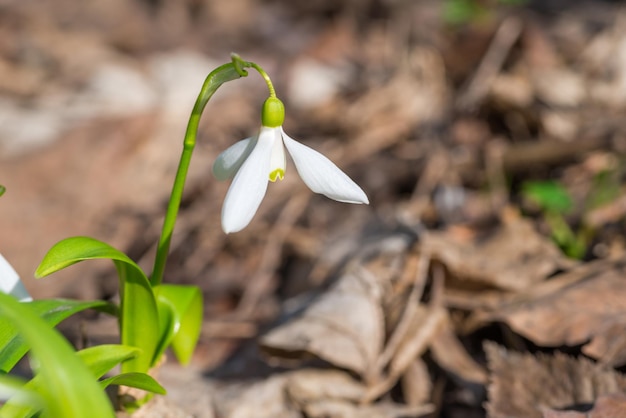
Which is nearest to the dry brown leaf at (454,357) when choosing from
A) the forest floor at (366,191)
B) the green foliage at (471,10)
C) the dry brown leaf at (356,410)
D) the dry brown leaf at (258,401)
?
the forest floor at (366,191)

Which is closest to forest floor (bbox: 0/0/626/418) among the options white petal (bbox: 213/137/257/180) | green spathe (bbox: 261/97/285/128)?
white petal (bbox: 213/137/257/180)

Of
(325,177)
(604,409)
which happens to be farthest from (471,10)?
(325,177)

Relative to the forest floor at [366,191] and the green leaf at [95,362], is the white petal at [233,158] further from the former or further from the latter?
the forest floor at [366,191]

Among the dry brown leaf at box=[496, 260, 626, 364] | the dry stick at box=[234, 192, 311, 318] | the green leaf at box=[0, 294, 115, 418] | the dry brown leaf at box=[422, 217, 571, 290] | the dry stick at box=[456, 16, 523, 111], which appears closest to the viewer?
the green leaf at box=[0, 294, 115, 418]

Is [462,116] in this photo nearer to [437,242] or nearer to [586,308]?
[437,242]

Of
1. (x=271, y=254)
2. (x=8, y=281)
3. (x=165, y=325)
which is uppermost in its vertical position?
(x=8, y=281)

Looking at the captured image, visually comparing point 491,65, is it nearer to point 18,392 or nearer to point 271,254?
point 271,254

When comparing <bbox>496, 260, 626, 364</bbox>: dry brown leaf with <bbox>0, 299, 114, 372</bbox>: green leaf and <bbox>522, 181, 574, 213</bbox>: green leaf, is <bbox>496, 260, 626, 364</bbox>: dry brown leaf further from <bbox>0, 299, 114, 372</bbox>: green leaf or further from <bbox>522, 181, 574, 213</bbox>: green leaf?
<bbox>0, 299, 114, 372</bbox>: green leaf
